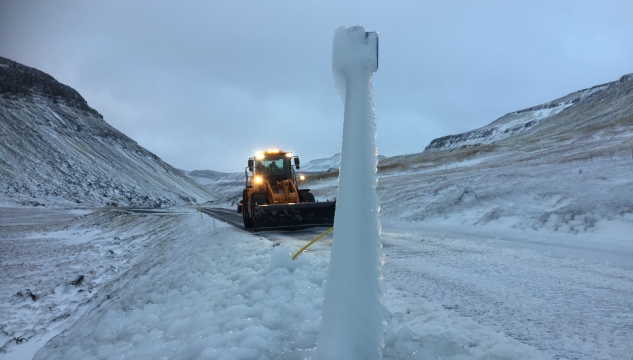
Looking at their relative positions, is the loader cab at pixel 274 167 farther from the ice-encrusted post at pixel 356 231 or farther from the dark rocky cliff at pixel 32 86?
the dark rocky cliff at pixel 32 86

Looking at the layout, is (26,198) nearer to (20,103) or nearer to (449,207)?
(20,103)

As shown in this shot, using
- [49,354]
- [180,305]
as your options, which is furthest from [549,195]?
[49,354]

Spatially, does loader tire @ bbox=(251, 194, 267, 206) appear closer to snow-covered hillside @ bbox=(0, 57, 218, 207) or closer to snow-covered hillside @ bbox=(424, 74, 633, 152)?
snow-covered hillside @ bbox=(0, 57, 218, 207)

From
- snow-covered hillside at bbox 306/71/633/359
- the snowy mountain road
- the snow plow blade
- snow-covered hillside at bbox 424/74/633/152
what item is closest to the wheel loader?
the snow plow blade

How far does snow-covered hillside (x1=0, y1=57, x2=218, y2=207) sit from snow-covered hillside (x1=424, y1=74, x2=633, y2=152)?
9565 centimetres

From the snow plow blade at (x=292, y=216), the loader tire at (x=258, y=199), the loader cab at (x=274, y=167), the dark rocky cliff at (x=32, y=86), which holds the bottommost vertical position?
the snow plow blade at (x=292, y=216)

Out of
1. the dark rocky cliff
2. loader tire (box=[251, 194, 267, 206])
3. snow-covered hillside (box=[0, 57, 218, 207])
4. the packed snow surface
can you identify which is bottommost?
the packed snow surface

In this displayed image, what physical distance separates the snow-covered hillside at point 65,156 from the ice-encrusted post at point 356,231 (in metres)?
68.9

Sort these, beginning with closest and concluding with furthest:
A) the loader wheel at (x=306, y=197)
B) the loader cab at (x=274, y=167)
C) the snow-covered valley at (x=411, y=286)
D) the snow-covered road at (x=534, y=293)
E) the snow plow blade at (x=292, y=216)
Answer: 1. the snow-covered road at (x=534, y=293)
2. the snow-covered valley at (x=411, y=286)
3. the snow plow blade at (x=292, y=216)
4. the loader wheel at (x=306, y=197)
5. the loader cab at (x=274, y=167)

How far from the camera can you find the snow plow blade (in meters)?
10.9

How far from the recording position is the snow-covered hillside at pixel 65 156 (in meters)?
67.1

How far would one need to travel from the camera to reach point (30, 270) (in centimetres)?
1293

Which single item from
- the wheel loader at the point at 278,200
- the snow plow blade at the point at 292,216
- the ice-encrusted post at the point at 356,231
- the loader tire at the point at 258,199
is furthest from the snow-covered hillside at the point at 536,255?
the loader tire at the point at 258,199

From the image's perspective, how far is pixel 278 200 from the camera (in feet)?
42.7
